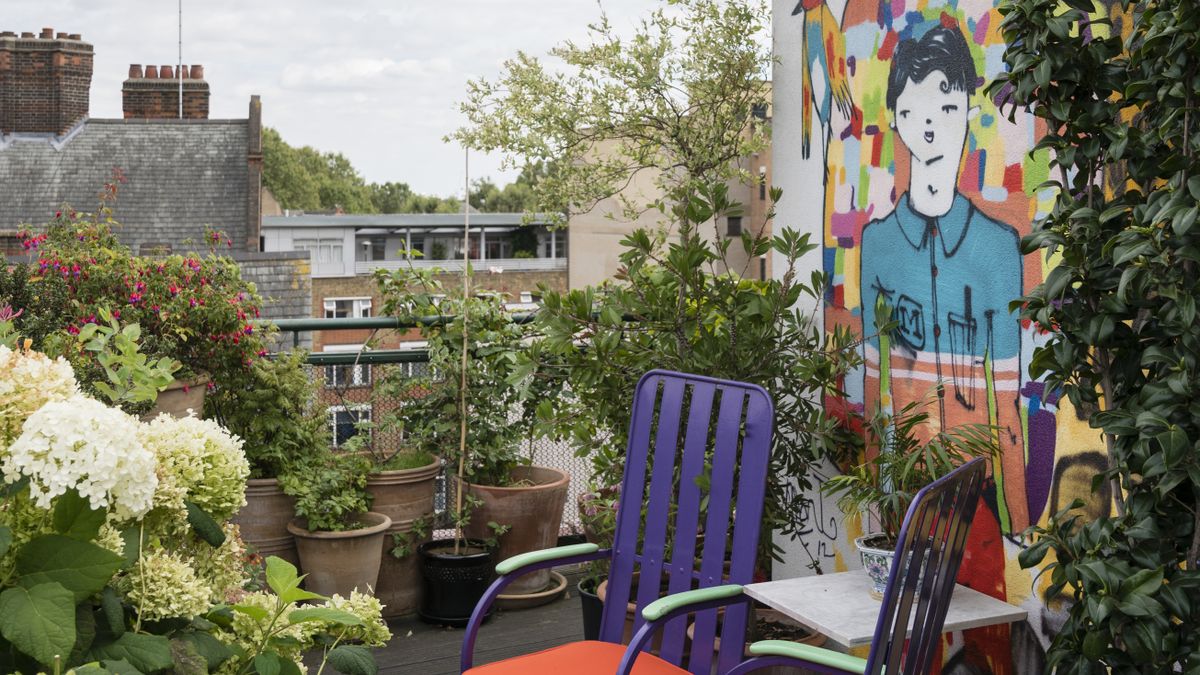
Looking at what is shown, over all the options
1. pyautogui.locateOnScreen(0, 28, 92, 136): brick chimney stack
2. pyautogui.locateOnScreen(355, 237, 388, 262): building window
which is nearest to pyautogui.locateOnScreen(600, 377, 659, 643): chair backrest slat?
pyautogui.locateOnScreen(0, 28, 92, 136): brick chimney stack

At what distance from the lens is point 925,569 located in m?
1.89

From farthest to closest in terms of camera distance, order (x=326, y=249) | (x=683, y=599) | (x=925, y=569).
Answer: (x=326, y=249)
(x=683, y=599)
(x=925, y=569)

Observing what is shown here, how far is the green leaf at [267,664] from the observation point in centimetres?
146

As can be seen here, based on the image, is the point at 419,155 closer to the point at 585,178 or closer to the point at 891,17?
the point at 585,178

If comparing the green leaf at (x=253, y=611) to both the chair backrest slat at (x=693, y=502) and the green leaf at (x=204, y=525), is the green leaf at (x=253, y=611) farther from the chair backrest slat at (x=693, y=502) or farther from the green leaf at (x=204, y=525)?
the chair backrest slat at (x=693, y=502)

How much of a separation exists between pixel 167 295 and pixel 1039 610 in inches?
120

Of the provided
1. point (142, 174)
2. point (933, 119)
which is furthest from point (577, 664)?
point (142, 174)

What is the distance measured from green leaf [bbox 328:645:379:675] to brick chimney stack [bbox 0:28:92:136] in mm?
20432

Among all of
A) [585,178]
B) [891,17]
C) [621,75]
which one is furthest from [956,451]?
[585,178]

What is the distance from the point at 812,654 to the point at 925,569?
0.31 m

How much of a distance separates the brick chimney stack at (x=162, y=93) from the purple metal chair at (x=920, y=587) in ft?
67.9

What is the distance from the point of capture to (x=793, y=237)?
3.15 meters

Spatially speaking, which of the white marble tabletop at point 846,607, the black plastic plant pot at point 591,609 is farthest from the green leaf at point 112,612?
the black plastic plant pot at point 591,609

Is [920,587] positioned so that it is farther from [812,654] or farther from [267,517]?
[267,517]
